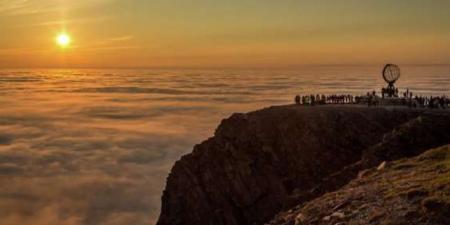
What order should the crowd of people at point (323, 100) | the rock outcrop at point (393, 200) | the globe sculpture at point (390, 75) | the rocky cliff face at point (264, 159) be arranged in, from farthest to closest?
1. the globe sculpture at point (390, 75)
2. the crowd of people at point (323, 100)
3. the rocky cliff face at point (264, 159)
4. the rock outcrop at point (393, 200)

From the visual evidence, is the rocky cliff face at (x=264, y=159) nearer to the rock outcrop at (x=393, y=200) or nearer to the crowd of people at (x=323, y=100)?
the crowd of people at (x=323, y=100)

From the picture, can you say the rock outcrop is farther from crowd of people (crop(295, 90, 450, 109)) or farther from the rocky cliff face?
crowd of people (crop(295, 90, 450, 109))

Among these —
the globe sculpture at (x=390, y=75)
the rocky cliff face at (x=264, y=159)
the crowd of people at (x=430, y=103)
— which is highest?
the globe sculpture at (x=390, y=75)

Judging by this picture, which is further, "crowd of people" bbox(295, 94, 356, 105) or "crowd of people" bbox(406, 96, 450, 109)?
"crowd of people" bbox(295, 94, 356, 105)

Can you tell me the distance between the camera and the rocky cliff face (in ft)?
155

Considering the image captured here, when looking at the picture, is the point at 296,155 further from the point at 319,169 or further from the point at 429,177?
the point at 429,177

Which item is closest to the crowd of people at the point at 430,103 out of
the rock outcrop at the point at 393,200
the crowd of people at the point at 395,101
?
the crowd of people at the point at 395,101

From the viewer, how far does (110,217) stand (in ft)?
265

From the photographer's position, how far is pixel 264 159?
49.3 metres

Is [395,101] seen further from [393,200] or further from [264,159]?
[393,200]

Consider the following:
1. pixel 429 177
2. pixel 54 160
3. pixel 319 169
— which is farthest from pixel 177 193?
pixel 54 160

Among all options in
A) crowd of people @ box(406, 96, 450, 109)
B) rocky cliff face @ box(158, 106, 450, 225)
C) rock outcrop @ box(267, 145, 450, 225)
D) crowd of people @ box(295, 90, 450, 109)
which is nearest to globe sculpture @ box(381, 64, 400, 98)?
crowd of people @ box(295, 90, 450, 109)

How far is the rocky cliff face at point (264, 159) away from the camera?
47.2 metres

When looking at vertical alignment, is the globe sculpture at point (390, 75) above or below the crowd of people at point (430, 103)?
above
